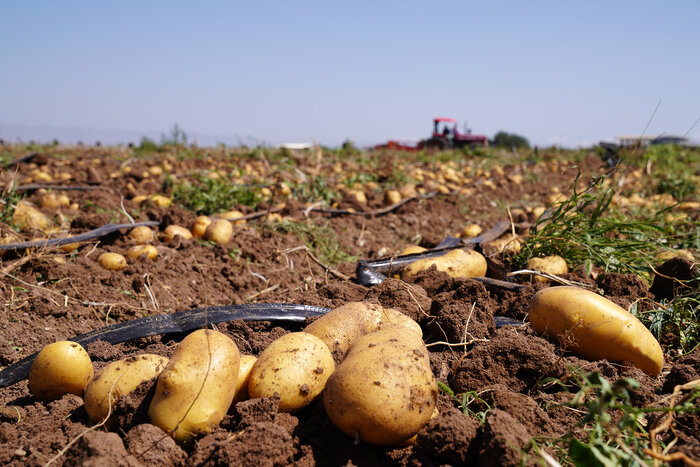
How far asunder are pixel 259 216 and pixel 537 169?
35.3 feet

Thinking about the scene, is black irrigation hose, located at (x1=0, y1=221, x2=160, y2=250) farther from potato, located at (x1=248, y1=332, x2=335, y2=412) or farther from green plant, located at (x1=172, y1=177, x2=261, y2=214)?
potato, located at (x1=248, y1=332, x2=335, y2=412)

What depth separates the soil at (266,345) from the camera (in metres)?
1.53

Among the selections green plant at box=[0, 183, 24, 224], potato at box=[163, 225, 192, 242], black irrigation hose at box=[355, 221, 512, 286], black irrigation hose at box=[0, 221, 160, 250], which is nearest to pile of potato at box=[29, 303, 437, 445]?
black irrigation hose at box=[355, 221, 512, 286]

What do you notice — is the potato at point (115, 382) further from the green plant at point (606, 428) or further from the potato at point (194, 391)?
the green plant at point (606, 428)

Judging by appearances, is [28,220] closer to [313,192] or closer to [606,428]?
[313,192]

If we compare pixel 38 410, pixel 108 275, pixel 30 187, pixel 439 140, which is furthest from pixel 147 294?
pixel 439 140

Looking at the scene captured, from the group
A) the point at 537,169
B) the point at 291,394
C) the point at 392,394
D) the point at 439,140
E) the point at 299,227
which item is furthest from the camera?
the point at 439,140

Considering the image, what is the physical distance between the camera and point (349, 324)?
2.11 m

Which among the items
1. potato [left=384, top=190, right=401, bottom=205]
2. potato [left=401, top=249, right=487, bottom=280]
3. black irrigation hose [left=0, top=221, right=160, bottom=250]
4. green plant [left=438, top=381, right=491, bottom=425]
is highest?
potato [left=384, top=190, right=401, bottom=205]

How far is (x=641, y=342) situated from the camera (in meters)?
2.13

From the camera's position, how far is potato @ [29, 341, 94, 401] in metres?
1.93

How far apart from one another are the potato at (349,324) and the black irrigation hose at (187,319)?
482mm

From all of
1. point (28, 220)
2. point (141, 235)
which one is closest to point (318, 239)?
point (141, 235)

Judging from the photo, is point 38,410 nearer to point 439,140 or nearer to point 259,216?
point 259,216
